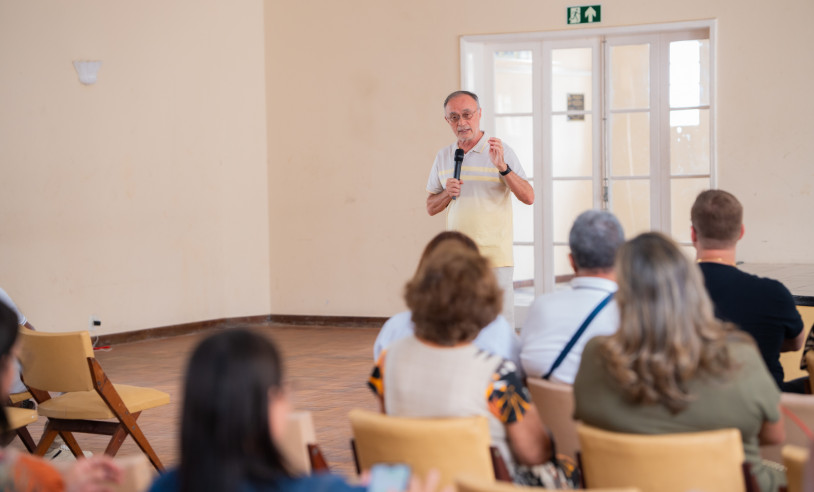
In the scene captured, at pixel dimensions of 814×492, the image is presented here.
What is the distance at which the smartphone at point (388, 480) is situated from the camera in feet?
5.70

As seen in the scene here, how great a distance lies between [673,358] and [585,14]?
6.20m

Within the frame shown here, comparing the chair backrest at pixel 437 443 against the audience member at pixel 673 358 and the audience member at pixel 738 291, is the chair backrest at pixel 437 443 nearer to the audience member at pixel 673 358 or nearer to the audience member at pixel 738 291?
the audience member at pixel 673 358

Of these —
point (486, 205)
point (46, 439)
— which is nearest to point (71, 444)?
point (46, 439)

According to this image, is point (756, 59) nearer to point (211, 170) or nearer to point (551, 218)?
point (551, 218)

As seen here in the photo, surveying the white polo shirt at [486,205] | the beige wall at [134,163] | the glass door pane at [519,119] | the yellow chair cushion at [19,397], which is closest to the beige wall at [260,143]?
the beige wall at [134,163]

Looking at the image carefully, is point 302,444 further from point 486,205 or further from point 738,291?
point 486,205

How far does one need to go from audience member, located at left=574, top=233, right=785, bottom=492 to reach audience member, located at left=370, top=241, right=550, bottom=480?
0.98 feet

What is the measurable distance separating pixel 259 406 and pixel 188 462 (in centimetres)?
15

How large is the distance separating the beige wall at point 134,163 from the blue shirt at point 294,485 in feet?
20.2

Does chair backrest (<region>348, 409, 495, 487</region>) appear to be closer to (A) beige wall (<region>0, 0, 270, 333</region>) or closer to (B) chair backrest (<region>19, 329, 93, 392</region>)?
(B) chair backrest (<region>19, 329, 93, 392</region>)

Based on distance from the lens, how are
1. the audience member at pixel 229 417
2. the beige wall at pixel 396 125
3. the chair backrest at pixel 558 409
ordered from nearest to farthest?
the audience member at pixel 229 417 < the chair backrest at pixel 558 409 < the beige wall at pixel 396 125

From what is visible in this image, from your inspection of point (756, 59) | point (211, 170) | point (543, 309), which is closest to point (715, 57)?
point (756, 59)

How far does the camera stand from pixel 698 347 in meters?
2.10

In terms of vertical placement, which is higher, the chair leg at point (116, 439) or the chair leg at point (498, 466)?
Answer: the chair leg at point (498, 466)
